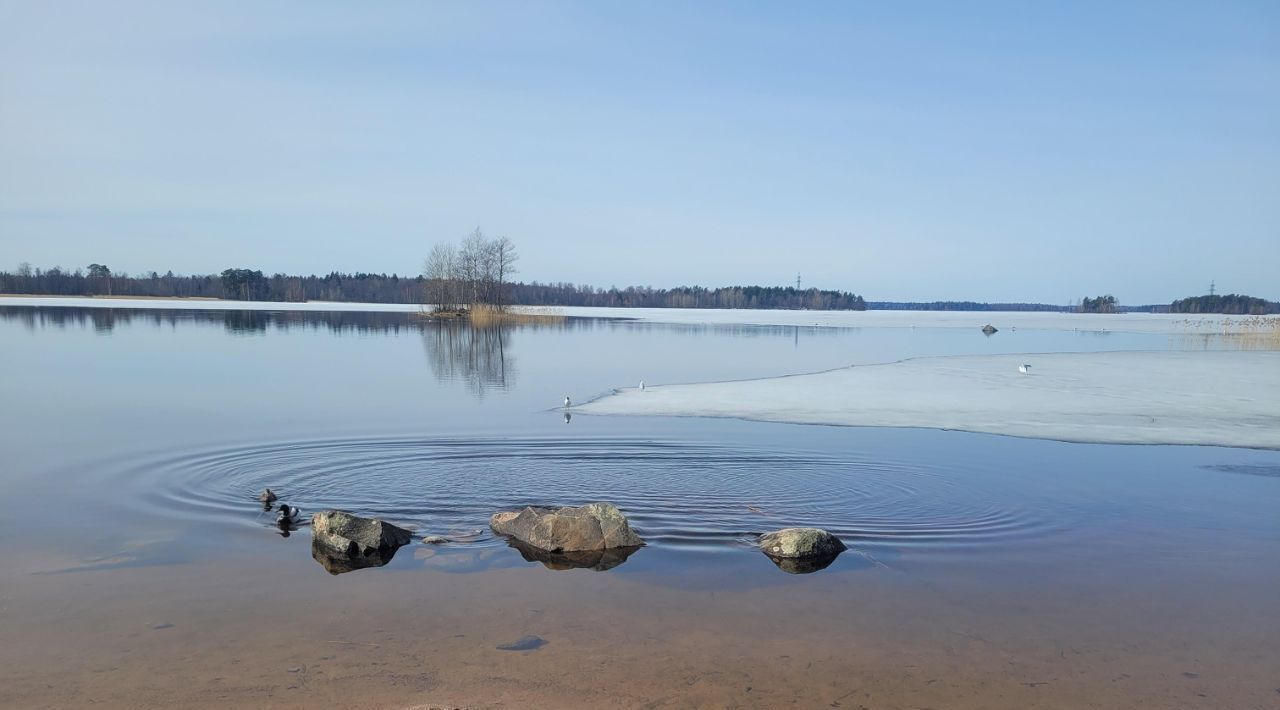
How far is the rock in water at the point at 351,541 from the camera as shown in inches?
268

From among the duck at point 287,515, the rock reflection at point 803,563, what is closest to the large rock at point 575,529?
the rock reflection at point 803,563

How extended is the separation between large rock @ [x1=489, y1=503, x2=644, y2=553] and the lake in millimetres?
269

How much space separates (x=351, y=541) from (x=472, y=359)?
18.9 m

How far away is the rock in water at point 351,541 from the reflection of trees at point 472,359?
9821 mm

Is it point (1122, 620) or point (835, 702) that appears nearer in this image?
point (835, 702)

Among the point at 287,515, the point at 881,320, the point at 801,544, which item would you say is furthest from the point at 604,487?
the point at 881,320

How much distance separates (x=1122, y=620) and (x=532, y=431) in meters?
8.37

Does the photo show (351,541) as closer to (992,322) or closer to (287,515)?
(287,515)

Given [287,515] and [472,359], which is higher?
[472,359]

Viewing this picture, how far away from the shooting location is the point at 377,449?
1097 cm

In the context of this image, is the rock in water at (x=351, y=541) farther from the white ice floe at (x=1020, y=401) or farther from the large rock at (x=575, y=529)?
the white ice floe at (x=1020, y=401)

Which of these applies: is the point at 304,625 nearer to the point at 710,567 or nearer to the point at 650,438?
the point at 710,567

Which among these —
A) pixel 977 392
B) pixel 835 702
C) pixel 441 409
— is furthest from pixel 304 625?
pixel 977 392

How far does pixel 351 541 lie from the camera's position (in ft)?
22.6
